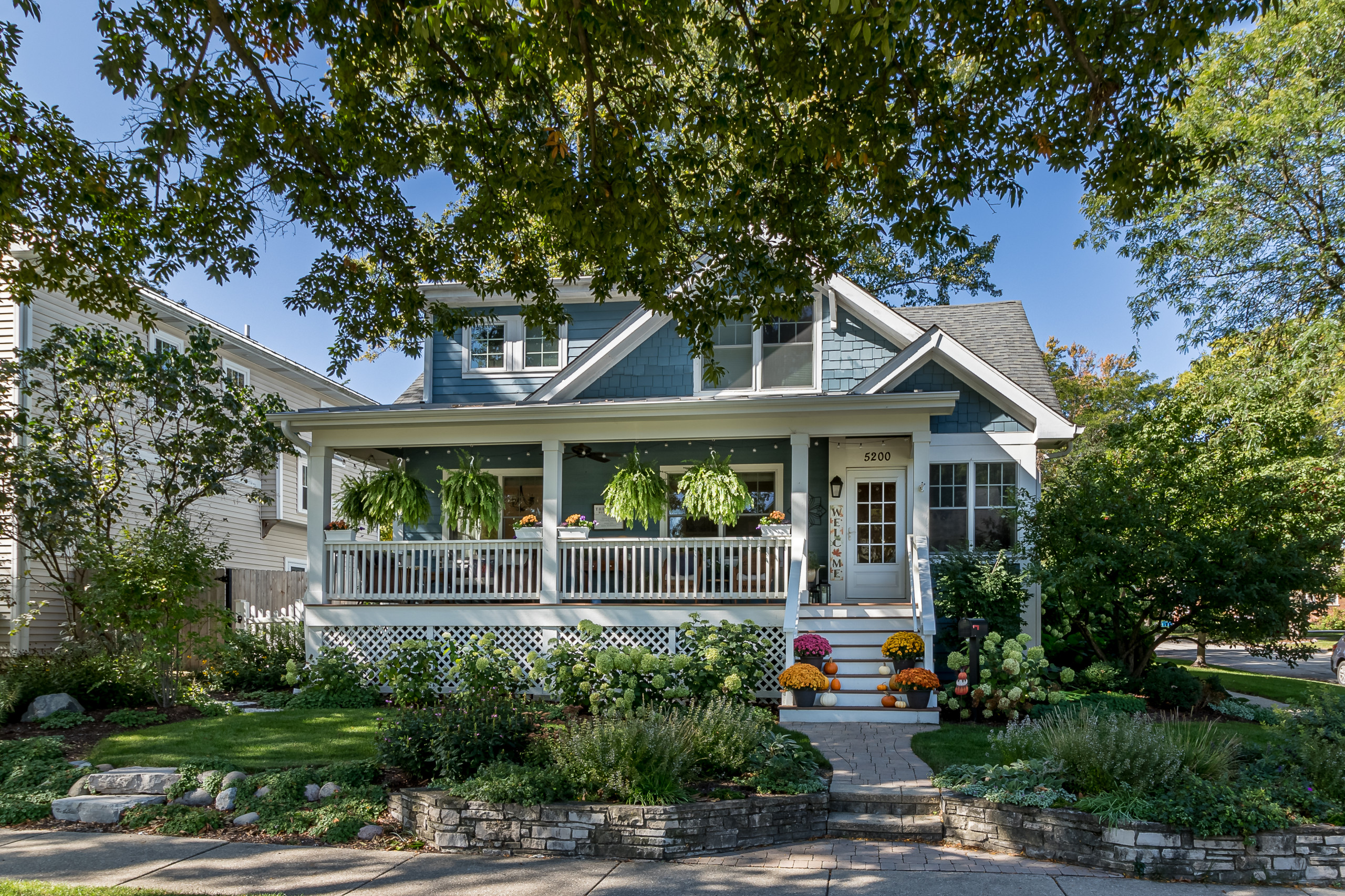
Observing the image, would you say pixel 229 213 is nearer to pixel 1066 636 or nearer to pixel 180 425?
pixel 180 425

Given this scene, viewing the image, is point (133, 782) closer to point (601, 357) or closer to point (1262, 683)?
point (601, 357)

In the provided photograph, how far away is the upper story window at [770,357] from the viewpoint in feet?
46.9

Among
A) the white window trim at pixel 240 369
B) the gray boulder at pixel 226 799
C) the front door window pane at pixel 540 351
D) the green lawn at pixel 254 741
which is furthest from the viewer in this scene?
the white window trim at pixel 240 369

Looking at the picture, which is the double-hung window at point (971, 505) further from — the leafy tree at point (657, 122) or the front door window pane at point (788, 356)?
the leafy tree at point (657, 122)

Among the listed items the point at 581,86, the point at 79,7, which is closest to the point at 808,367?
the point at 581,86

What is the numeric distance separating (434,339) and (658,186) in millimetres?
9008

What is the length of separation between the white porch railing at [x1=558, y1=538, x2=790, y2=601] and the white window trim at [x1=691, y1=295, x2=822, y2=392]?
288cm

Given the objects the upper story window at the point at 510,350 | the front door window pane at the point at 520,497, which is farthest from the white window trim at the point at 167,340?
the front door window pane at the point at 520,497

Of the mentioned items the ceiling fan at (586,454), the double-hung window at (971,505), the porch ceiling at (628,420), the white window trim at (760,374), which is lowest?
the double-hung window at (971,505)

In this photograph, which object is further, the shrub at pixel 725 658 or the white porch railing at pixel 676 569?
the white porch railing at pixel 676 569

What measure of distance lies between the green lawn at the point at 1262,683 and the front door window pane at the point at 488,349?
11.8 metres

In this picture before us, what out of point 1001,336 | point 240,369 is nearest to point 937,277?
point 1001,336

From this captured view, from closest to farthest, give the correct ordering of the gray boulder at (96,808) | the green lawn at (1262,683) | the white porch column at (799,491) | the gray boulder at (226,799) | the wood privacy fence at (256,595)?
the gray boulder at (96,808), the gray boulder at (226,799), the white porch column at (799,491), the green lawn at (1262,683), the wood privacy fence at (256,595)

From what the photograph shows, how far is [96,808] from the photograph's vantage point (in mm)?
→ 6926
